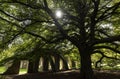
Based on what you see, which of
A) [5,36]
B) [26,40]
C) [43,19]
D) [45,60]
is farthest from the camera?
[45,60]

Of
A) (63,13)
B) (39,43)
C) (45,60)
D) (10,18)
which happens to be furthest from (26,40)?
(45,60)

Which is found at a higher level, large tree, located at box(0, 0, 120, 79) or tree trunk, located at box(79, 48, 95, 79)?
large tree, located at box(0, 0, 120, 79)

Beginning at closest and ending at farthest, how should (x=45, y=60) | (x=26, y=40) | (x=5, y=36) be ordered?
(x=5, y=36), (x=26, y=40), (x=45, y=60)

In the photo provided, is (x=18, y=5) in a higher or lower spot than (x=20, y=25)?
higher

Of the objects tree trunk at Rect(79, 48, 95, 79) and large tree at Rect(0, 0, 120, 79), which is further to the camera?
tree trunk at Rect(79, 48, 95, 79)

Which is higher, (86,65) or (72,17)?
(72,17)

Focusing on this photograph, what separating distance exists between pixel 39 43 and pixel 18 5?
9.42 ft

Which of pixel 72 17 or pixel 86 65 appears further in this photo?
pixel 72 17

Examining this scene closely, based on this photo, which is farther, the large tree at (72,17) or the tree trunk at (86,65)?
the tree trunk at (86,65)

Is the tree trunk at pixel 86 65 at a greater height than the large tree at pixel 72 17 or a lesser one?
lesser

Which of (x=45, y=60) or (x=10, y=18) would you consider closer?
(x=10, y=18)

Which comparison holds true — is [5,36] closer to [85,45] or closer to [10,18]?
[10,18]

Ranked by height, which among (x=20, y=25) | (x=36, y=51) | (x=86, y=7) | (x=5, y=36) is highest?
(x=86, y=7)

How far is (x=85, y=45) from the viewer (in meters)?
13.1
